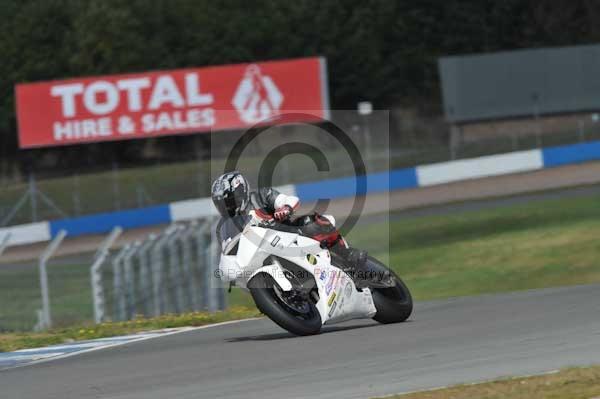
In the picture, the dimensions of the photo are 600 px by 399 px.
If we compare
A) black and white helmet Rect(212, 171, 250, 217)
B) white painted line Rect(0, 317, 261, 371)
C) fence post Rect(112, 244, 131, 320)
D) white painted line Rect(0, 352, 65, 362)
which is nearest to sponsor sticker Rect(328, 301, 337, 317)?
black and white helmet Rect(212, 171, 250, 217)

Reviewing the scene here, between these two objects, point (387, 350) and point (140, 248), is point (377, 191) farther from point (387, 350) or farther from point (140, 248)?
point (387, 350)

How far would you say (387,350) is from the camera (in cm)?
899

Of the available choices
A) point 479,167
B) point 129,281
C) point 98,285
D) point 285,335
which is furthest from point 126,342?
point 479,167

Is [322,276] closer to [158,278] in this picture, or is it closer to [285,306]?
[285,306]

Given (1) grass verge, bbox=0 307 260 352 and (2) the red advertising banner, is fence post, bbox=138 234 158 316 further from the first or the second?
(2) the red advertising banner

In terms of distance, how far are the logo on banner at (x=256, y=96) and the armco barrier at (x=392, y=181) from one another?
204 inches

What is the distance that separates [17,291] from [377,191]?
15617mm

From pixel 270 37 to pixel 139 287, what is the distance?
34677mm

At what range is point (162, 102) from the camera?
3881 cm

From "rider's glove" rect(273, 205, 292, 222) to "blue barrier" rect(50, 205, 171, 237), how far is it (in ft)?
78.4

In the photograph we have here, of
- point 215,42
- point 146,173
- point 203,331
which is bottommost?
point 203,331

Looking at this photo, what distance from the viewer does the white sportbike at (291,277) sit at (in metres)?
9.87

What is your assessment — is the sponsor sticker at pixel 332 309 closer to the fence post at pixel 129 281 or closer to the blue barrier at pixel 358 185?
the fence post at pixel 129 281

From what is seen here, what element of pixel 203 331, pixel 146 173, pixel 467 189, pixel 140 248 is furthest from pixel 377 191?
pixel 203 331
